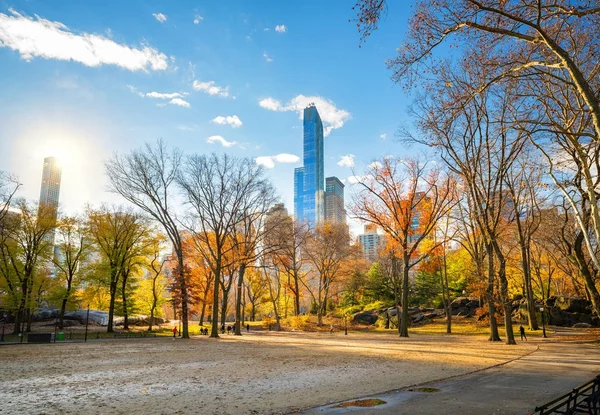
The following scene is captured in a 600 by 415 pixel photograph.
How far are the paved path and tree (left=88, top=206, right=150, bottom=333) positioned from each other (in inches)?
1455

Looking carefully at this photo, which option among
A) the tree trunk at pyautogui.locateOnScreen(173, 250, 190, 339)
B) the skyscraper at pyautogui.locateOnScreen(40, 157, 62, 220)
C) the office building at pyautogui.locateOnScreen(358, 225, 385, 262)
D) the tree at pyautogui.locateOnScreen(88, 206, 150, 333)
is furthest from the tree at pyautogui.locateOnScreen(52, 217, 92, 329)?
the skyscraper at pyautogui.locateOnScreen(40, 157, 62, 220)

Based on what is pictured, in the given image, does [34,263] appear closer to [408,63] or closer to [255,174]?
[255,174]

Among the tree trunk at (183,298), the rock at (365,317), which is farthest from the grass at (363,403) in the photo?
the rock at (365,317)

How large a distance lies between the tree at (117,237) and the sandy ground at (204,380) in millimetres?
21907

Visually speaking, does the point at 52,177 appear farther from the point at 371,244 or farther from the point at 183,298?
the point at 183,298

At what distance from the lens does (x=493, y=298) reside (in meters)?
26.3

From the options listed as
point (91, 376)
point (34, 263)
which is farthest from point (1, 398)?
point (34, 263)

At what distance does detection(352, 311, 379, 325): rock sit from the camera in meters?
52.0

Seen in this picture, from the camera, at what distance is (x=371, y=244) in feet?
369

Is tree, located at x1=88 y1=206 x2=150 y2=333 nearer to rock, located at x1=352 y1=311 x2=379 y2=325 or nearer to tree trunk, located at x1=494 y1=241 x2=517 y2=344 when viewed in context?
rock, located at x1=352 y1=311 x2=379 y2=325

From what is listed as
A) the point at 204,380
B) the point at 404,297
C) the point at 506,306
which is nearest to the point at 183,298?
the point at 404,297

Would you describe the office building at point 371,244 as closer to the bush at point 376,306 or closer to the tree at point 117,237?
the bush at point 376,306

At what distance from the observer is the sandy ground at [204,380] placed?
8.62 metres

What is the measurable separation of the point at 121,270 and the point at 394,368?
35.9 meters
